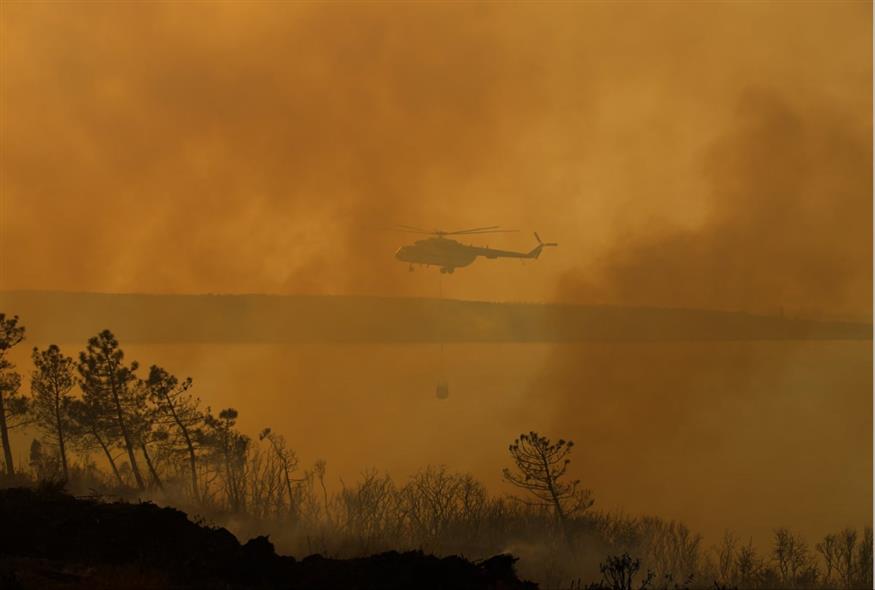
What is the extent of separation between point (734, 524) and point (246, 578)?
142477 mm

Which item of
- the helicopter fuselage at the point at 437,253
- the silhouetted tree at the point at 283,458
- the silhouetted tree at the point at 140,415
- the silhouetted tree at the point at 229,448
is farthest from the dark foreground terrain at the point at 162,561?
the helicopter fuselage at the point at 437,253

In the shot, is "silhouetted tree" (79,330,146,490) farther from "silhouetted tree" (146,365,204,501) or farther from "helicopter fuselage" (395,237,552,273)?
"helicopter fuselage" (395,237,552,273)

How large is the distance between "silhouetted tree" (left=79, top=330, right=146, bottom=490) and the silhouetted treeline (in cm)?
9

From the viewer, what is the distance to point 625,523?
409 ft

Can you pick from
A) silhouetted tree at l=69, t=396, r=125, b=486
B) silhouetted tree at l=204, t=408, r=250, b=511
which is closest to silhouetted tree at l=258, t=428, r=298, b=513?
silhouetted tree at l=204, t=408, r=250, b=511

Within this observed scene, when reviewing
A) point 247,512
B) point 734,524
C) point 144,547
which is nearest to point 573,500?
point 734,524

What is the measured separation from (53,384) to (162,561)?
42.1m

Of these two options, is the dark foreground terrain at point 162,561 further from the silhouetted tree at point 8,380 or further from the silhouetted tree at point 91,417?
the silhouetted tree at point 91,417

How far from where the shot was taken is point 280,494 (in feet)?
351

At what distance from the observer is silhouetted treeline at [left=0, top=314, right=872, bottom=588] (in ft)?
210

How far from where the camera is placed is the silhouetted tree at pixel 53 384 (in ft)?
210

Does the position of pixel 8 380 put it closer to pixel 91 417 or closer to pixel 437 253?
pixel 91 417

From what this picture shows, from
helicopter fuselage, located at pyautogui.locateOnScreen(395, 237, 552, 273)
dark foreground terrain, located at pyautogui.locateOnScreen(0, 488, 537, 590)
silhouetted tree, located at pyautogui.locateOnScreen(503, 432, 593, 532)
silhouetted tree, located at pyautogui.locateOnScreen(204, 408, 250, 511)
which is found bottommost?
dark foreground terrain, located at pyautogui.locateOnScreen(0, 488, 537, 590)

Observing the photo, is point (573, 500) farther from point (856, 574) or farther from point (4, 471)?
point (4, 471)
